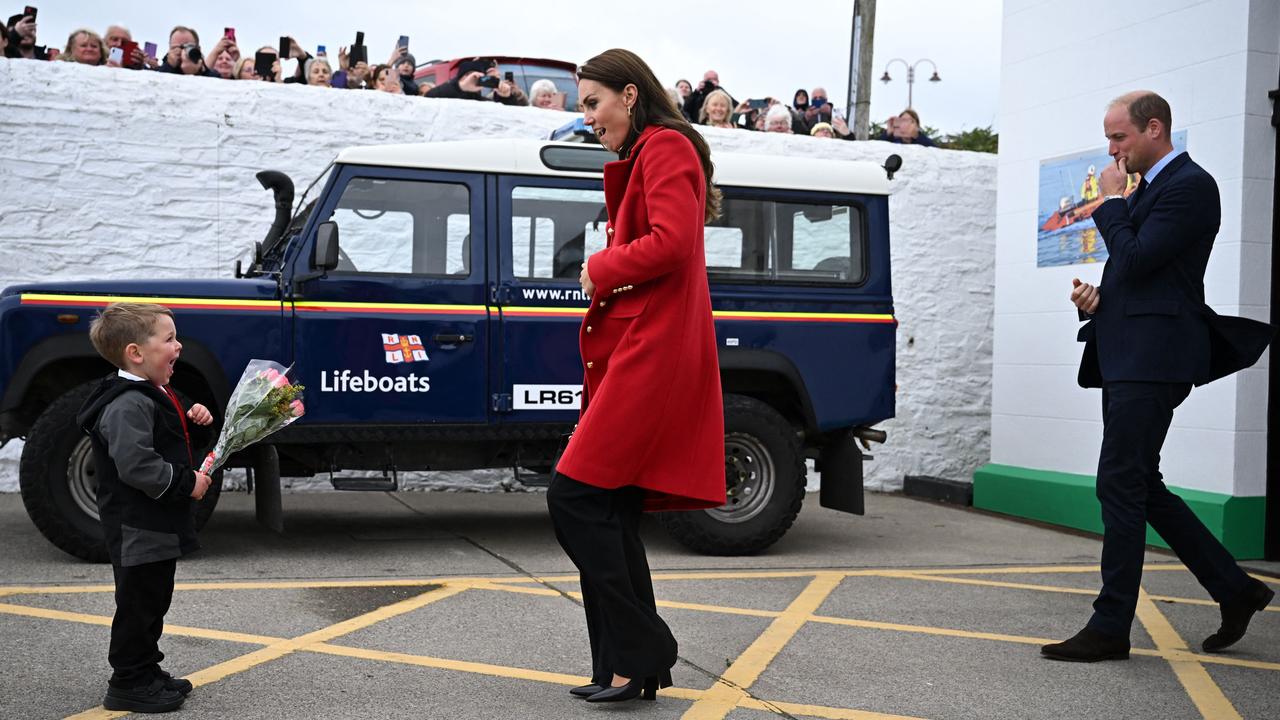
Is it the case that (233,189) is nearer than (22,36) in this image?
No

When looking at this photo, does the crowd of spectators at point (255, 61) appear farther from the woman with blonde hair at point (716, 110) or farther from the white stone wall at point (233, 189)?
the woman with blonde hair at point (716, 110)

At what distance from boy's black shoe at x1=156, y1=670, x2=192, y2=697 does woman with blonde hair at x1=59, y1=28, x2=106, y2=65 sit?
6.74 m

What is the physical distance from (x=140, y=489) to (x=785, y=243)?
450 centimetres

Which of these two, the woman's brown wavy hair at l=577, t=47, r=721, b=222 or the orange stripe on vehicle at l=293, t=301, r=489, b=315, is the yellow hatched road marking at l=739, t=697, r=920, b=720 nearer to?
the woman's brown wavy hair at l=577, t=47, r=721, b=222

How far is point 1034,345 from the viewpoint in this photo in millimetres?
8898

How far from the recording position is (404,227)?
673 centimetres

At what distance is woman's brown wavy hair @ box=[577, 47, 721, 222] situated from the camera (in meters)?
3.72

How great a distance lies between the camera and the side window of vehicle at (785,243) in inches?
283

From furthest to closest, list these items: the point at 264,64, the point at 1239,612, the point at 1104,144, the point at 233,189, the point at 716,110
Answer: the point at 716,110, the point at 264,64, the point at 233,189, the point at 1104,144, the point at 1239,612

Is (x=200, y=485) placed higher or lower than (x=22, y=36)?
lower

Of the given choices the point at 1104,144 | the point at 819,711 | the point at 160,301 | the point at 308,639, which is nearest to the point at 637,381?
the point at 819,711

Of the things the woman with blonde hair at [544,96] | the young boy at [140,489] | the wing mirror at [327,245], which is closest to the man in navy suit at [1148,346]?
the young boy at [140,489]

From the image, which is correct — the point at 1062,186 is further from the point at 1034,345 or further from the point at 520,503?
the point at 520,503

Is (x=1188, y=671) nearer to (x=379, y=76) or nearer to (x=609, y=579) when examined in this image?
(x=609, y=579)
